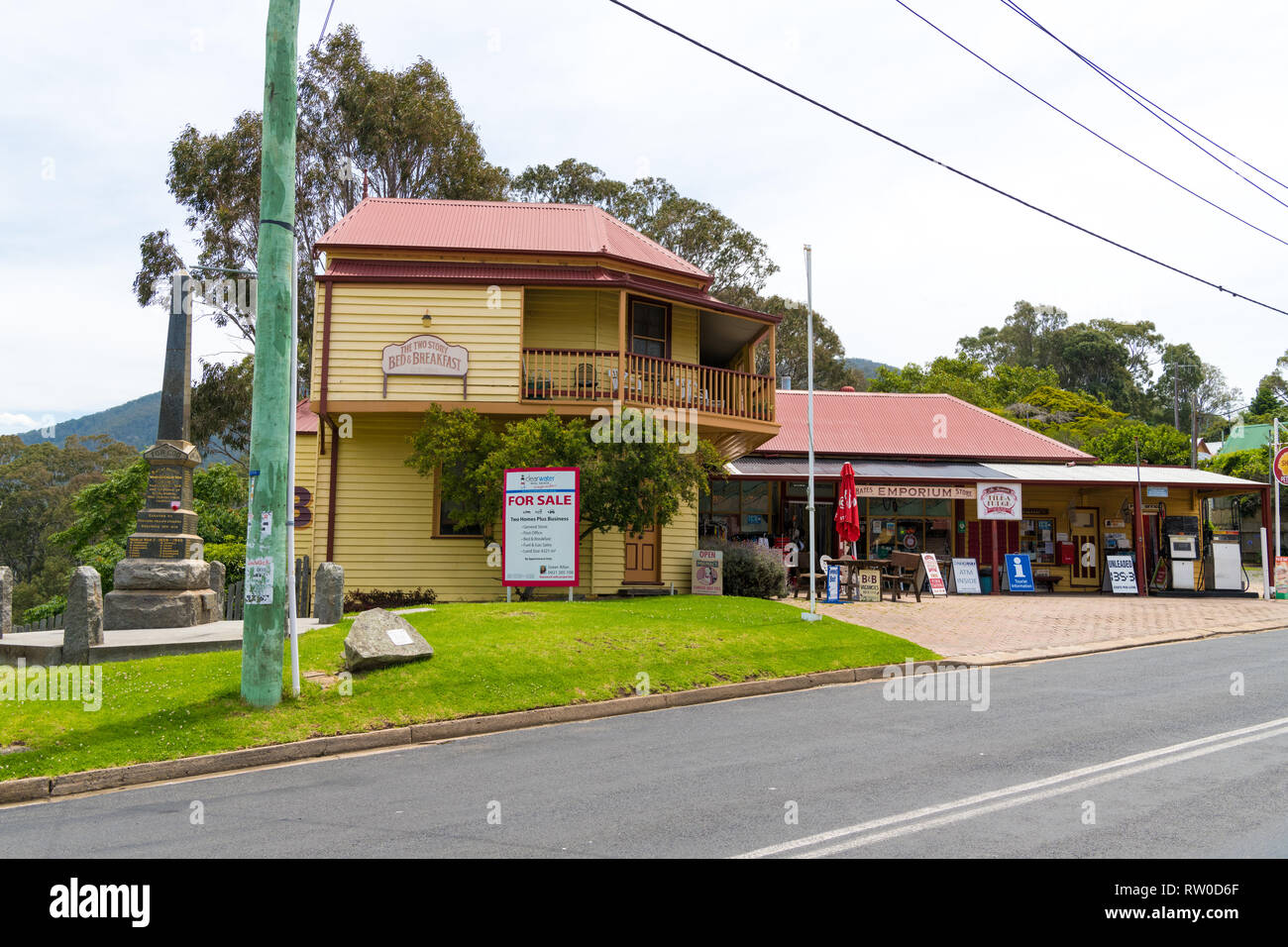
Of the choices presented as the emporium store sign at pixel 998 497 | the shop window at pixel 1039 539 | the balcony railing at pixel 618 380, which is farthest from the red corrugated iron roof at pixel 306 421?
the shop window at pixel 1039 539

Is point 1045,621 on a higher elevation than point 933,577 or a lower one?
lower

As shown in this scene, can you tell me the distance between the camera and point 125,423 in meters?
164

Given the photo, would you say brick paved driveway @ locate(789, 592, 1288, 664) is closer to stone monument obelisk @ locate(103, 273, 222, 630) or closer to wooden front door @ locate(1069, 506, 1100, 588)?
wooden front door @ locate(1069, 506, 1100, 588)

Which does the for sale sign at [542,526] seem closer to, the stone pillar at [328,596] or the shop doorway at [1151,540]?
the stone pillar at [328,596]

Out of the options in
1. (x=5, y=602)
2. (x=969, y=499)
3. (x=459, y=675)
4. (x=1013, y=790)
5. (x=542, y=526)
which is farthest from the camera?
(x=969, y=499)

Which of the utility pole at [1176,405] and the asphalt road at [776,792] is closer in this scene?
the asphalt road at [776,792]

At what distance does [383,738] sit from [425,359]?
11.3m

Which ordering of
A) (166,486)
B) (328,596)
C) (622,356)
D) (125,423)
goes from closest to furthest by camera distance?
(328,596) → (166,486) → (622,356) → (125,423)

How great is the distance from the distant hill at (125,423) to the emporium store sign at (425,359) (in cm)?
14599

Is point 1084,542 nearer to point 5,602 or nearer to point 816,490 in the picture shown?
point 816,490

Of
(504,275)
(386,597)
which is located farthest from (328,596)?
(504,275)

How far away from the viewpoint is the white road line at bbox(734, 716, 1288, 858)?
5480 mm

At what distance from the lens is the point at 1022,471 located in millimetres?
26797

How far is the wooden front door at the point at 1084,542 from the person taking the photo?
91.5ft
